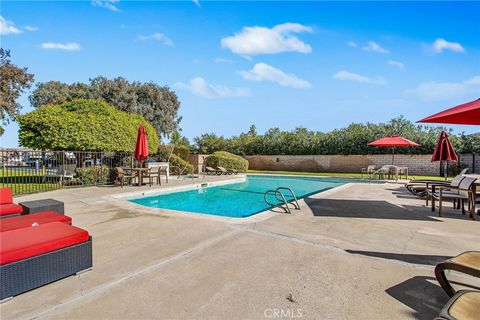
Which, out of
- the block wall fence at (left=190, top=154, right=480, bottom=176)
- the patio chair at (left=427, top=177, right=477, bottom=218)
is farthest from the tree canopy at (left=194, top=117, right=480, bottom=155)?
the patio chair at (left=427, top=177, right=477, bottom=218)

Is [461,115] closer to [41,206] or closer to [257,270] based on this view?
[257,270]

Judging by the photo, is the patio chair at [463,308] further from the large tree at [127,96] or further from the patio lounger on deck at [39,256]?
the large tree at [127,96]

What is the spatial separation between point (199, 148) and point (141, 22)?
16.7m

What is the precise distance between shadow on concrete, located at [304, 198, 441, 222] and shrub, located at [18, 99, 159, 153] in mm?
10047

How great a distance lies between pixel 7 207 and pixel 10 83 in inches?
907

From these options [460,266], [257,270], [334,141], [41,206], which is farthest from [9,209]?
[334,141]

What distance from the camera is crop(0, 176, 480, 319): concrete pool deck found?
2.38 m

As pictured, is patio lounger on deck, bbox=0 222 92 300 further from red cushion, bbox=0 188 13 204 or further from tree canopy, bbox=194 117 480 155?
tree canopy, bbox=194 117 480 155

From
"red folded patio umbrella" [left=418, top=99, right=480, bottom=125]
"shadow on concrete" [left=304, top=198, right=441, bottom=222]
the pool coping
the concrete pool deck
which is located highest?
"red folded patio umbrella" [left=418, top=99, right=480, bottom=125]

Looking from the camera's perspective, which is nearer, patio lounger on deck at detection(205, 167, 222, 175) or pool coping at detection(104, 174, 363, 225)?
pool coping at detection(104, 174, 363, 225)

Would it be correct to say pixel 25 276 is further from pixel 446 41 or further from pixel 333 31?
pixel 446 41

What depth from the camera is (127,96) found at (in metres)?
26.7

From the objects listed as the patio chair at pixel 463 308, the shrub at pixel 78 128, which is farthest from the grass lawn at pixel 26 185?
the patio chair at pixel 463 308

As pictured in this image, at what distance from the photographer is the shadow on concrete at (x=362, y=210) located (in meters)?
6.08
